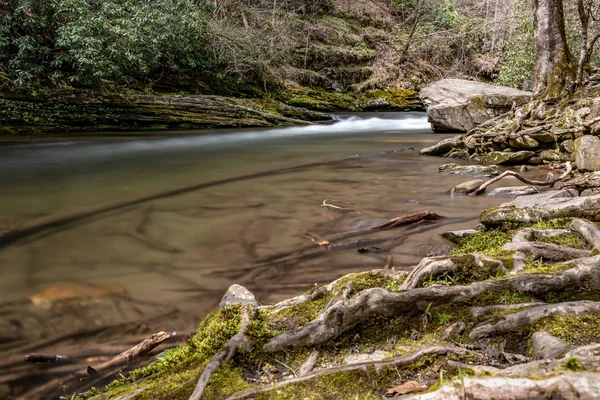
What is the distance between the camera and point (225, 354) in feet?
6.73

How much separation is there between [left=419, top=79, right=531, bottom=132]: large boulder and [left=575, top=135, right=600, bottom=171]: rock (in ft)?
19.3

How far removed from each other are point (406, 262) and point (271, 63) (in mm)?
18361

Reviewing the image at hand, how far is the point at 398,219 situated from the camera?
527 centimetres

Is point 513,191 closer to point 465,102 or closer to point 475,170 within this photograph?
point 475,170

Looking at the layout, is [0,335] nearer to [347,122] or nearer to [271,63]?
[347,122]

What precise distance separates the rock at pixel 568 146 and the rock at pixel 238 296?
306 inches

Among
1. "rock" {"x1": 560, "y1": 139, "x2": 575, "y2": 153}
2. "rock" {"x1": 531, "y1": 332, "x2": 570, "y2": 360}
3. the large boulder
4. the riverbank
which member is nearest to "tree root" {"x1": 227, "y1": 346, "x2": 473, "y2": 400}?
the riverbank

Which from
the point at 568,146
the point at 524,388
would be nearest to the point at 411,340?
the point at 524,388

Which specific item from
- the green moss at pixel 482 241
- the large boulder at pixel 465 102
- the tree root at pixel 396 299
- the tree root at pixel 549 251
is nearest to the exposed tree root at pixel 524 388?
the tree root at pixel 396 299

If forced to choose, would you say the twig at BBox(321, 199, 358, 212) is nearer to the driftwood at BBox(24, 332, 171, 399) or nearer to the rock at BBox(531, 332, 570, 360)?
the driftwood at BBox(24, 332, 171, 399)

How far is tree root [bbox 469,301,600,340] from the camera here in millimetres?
1982

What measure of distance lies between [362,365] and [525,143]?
916cm

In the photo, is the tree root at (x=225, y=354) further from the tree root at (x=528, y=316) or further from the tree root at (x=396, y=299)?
the tree root at (x=528, y=316)

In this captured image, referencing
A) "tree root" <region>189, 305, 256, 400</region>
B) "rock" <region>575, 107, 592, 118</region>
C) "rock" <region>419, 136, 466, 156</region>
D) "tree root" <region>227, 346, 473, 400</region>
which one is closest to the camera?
"tree root" <region>227, 346, 473, 400</region>
